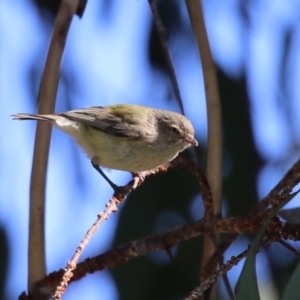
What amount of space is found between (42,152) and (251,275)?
803 millimetres

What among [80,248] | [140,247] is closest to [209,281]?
[80,248]

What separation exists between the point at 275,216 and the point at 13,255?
1.83 metres

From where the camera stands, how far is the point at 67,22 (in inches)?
80.3

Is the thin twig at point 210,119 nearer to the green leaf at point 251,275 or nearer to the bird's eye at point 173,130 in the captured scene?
the green leaf at point 251,275

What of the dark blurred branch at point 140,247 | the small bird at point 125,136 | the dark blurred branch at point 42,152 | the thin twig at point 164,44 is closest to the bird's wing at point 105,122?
the small bird at point 125,136

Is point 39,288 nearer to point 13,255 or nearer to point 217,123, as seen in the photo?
point 217,123

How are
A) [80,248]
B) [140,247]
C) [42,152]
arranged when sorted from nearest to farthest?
1. [80,248]
2. [140,247]
3. [42,152]

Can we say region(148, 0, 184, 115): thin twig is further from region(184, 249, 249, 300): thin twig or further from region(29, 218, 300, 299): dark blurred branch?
region(184, 249, 249, 300): thin twig

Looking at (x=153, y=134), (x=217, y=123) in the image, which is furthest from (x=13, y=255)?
(x=217, y=123)

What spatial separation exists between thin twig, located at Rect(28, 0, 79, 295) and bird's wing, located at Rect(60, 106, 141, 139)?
29.5 inches

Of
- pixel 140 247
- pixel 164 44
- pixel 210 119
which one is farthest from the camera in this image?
pixel 164 44

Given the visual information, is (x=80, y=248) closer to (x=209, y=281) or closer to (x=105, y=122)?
(x=209, y=281)

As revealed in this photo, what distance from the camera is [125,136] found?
2770mm

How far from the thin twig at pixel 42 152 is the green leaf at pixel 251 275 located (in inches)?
26.0
